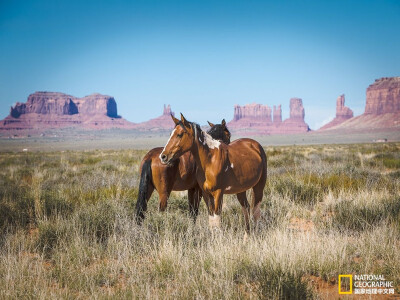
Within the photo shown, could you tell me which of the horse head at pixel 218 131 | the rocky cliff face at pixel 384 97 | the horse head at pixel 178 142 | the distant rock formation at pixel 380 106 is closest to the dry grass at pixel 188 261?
the horse head at pixel 178 142

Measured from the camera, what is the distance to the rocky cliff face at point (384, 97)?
156 m

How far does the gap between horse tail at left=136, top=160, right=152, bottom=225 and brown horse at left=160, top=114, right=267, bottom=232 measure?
1.07 m

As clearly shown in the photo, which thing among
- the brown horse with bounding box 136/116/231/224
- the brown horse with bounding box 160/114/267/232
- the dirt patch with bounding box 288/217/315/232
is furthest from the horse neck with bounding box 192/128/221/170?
the dirt patch with bounding box 288/217/315/232

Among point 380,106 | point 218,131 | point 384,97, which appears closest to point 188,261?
point 218,131

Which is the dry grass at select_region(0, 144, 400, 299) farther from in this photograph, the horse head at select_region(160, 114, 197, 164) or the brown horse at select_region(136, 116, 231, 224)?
the horse head at select_region(160, 114, 197, 164)

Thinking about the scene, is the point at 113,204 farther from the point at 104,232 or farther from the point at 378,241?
the point at 378,241

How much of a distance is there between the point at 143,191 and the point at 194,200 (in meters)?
0.92

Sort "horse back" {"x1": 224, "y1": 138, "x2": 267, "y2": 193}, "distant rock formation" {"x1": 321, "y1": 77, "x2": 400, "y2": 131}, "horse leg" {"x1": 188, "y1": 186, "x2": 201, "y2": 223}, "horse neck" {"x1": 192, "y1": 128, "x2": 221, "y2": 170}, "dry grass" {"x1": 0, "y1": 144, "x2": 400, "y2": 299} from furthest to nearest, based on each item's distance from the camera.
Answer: "distant rock formation" {"x1": 321, "y1": 77, "x2": 400, "y2": 131}, "horse leg" {"x1": 188, "y1": 186, "x2": 201, "y2": 223}, "horse back" {"x1": 224, "y1": 138, "x2": 267, "y2": 193}, "horse neck" {"x1": 192, "y1": 128, "x2": 221, "y2": 170}, "dry grass" {"x1": 0, "y1": 144, "x2": 400, "y2": 299}

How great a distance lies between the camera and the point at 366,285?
3.04 metres

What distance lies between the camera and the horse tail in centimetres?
485

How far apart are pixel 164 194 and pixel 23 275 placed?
2194mm

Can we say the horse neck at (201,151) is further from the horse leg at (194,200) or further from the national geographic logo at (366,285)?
the national geographic logo at (366,285)

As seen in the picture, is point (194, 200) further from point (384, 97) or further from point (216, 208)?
point (384, 97)

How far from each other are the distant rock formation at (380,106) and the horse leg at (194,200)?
510 ft
